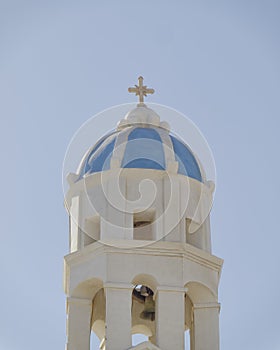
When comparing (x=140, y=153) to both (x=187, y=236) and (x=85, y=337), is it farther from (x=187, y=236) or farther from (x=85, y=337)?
(x=85, y=337)

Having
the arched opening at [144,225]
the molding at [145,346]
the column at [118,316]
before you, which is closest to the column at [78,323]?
the column at [118,316]

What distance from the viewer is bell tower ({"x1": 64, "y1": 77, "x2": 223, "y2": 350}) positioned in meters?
40.6

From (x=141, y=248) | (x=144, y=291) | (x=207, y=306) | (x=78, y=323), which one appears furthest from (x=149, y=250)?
(x=78, y=323)

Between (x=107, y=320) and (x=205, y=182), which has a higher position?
(x=205, y=182)

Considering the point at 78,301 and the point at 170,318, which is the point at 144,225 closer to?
the point at 78,301

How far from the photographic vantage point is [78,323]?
1634 inches

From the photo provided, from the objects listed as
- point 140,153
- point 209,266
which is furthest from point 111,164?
point 209,266

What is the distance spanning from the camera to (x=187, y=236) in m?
42.4

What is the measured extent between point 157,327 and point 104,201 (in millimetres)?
4023

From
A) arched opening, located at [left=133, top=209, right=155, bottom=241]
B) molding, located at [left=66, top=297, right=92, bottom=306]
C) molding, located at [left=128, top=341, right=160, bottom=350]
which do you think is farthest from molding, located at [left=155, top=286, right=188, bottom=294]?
molding, located at [left=66, top=297, right=92, bottom=306]

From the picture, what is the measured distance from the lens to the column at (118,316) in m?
39.8

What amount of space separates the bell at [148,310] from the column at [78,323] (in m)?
1.92

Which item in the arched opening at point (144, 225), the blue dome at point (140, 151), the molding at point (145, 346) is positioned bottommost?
the molding at point (145, 346)

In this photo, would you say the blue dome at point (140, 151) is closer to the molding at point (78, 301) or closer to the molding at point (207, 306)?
the molding at point (78, 301)
